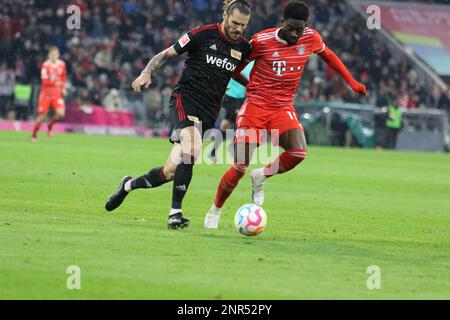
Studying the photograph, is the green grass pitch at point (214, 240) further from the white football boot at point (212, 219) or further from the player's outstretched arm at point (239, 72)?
the player's outstretched arm at point (239, 72)

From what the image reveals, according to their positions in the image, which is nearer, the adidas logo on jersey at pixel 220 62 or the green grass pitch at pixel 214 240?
the green grass pitch at pixel 214 240

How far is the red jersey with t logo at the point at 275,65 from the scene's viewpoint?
1106 centimetres

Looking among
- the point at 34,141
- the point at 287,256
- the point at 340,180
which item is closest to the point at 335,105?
the point at 34,141

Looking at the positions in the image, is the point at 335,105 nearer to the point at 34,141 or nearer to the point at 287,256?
the point at 34,141

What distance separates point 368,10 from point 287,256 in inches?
1330

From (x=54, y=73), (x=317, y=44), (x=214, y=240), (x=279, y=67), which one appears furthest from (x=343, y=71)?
(x=54, y=73)

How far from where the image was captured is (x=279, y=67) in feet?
36.5

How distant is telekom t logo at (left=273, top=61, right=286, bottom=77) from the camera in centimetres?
1108

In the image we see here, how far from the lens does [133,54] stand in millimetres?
38344

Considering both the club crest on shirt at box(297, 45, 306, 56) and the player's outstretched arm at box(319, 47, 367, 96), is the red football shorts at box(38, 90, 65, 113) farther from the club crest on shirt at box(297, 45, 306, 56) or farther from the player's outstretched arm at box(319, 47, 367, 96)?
the club crest on shirt at box(297, 45, 306, 56)

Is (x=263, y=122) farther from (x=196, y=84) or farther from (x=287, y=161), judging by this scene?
(x=196, y=84)

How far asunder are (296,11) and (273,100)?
107cm

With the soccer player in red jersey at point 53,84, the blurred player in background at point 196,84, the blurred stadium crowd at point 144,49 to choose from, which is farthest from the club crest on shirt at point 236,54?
the blurred stadium crowd at point 144,49
